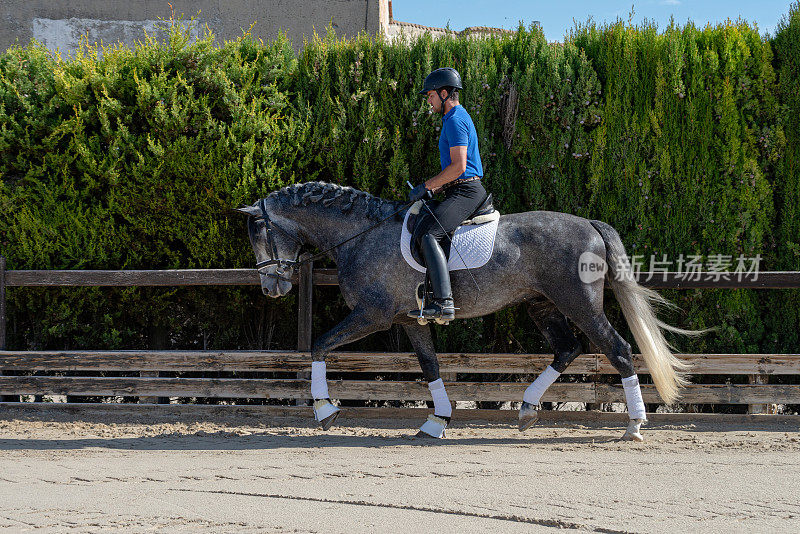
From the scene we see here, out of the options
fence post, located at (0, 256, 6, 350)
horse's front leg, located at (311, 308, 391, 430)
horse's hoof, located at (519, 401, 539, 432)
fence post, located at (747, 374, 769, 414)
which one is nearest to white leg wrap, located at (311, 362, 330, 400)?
horse's front leg, located at (311, 308, 391, 430)

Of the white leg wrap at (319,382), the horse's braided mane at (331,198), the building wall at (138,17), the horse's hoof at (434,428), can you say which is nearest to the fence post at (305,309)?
the horse's braided mane at (331,198)

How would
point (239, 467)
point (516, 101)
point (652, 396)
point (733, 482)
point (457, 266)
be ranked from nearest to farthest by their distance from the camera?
point (733, 482)
point (239, 467)
point (457, 266)
point (652, 396)
point (516, 101)

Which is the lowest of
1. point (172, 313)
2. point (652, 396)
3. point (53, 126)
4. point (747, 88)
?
point (652, 396)

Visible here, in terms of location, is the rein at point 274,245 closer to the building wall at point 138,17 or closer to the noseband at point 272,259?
the noseband at point 272,259

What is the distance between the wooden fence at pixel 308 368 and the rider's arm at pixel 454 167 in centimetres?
189

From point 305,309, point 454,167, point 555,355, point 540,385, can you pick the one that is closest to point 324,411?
point 305,309

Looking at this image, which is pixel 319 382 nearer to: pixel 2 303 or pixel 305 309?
pixel 305 309

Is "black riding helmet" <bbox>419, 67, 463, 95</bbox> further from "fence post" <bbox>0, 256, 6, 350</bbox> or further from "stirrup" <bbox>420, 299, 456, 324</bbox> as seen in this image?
"fence post" <bbox>0, 256, 6, 350</bbox>

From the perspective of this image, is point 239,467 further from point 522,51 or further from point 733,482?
point 522,51

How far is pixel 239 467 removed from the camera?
5047mm

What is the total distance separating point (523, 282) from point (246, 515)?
3.28 m

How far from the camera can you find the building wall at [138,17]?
44.4 feet

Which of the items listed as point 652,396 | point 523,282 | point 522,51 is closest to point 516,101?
point 522,51

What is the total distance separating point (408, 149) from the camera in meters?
7.68
